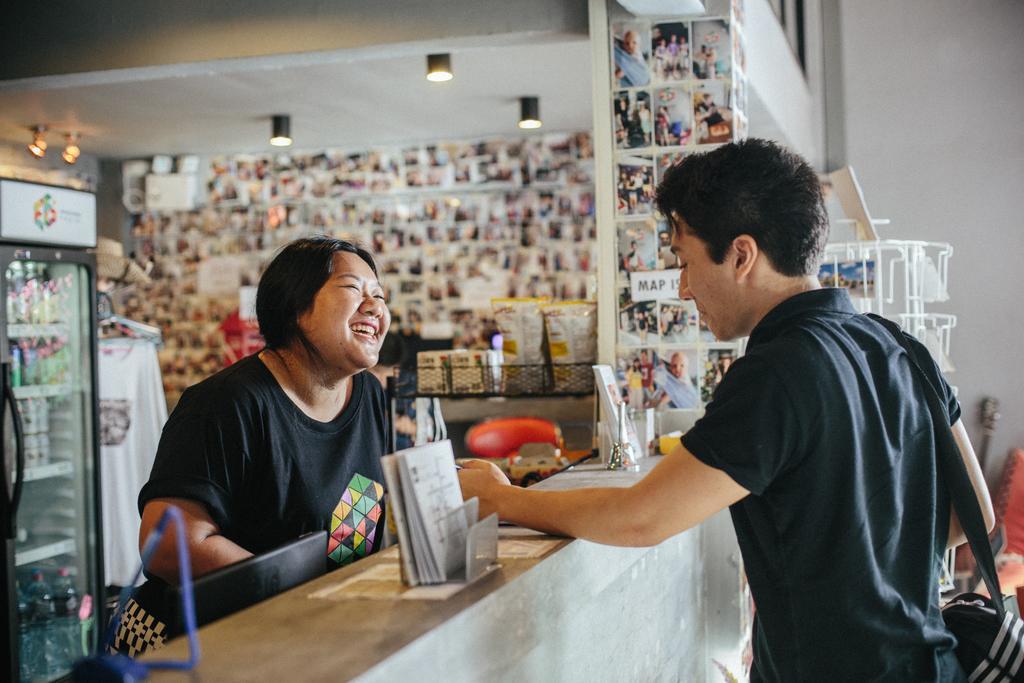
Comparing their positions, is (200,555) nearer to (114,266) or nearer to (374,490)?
(374,490)

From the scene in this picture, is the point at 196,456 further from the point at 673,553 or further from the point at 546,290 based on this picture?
the point at 546,290

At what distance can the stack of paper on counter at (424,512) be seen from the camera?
1.33m

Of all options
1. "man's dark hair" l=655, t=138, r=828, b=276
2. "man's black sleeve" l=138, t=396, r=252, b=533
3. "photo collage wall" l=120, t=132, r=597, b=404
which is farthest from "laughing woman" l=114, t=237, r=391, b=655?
"photo collage wall" l=120, t=132, r=597, b=404

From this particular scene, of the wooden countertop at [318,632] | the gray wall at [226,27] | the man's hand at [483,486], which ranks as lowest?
the wooden countertop at [318,632]

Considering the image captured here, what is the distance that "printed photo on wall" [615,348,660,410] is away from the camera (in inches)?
124

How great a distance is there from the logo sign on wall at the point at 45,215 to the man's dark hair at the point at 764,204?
319cm

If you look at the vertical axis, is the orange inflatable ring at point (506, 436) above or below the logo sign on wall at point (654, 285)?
below

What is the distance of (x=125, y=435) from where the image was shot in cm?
530

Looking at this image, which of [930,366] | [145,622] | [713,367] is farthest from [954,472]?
[713,367]

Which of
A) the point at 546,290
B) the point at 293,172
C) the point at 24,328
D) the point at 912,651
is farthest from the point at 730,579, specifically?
the point at 293,172

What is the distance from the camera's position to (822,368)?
130 cm

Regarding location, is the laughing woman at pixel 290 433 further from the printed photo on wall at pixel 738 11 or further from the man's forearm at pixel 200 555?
the printed photo on wall at pixel 738 11

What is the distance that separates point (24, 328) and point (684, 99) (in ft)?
9.10

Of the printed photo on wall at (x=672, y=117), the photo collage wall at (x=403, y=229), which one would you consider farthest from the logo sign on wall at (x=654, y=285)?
the photo collage wall at (x=403, y=229)
